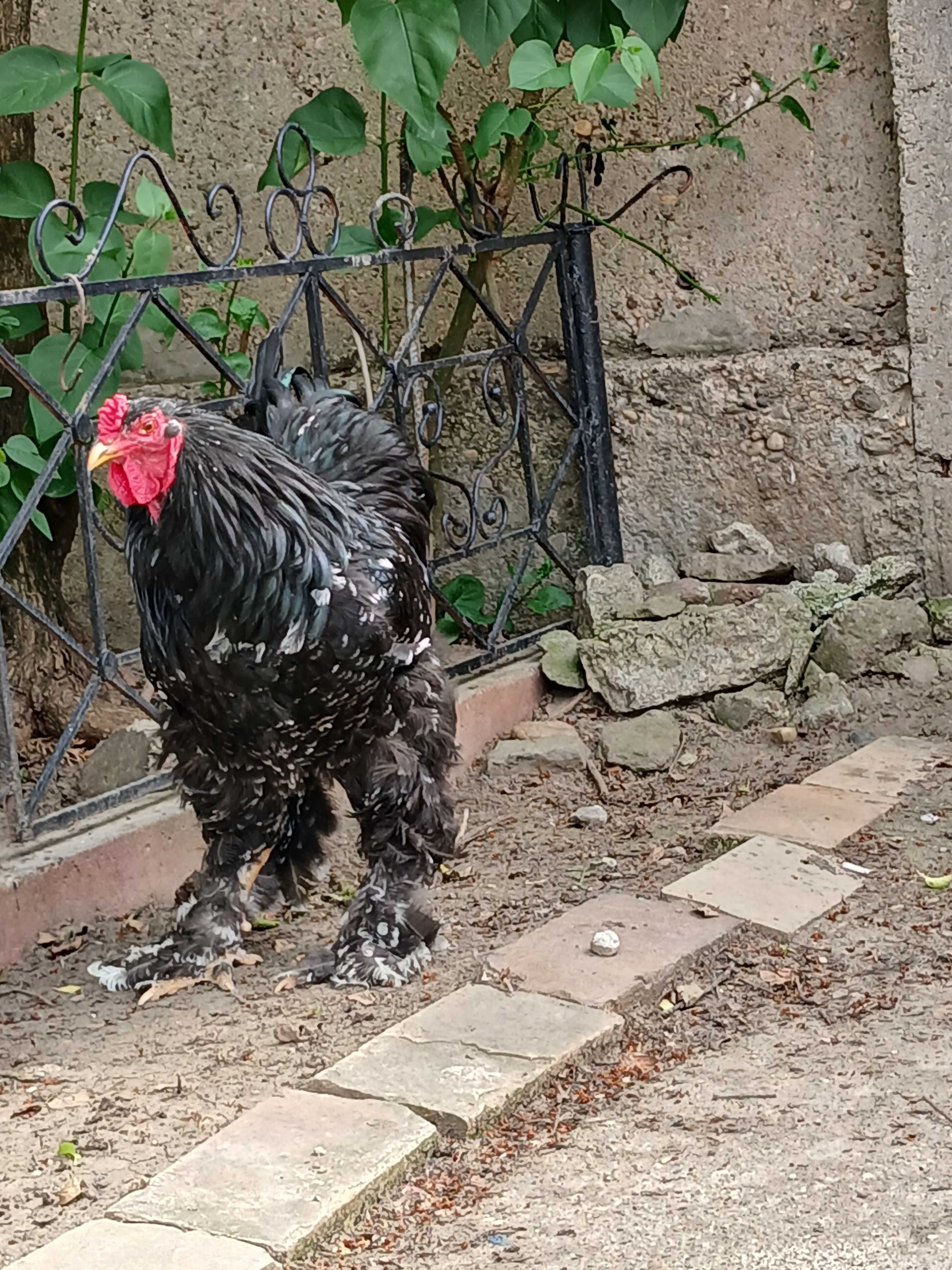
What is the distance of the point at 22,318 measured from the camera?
13.0 ft

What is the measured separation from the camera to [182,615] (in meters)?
3.09

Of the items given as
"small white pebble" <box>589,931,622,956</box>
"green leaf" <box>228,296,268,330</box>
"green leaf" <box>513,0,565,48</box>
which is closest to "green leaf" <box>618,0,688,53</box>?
"green leaf" <box>513,0,565,48</box>

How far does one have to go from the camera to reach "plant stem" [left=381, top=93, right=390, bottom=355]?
15.6 ft

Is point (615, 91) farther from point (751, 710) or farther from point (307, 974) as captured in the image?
point (307, 974)

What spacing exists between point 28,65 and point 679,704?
263 centimetres

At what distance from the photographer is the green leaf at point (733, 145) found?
4941 mm

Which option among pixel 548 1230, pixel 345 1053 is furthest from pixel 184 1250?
pixel 345 1053

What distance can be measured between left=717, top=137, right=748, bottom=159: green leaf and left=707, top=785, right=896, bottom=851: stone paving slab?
80.1 inches

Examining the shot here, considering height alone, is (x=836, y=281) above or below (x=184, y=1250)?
above

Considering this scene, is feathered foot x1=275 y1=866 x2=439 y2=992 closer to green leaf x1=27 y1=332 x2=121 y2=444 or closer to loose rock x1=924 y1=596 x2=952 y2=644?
green leaf x1=27 y1=332 x2=121 y2=444

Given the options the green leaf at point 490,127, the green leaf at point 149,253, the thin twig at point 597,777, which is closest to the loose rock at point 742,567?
the thin twig at point 597,777

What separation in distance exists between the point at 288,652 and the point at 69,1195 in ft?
3.53

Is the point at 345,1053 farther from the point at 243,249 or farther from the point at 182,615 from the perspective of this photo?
the point at 243,249

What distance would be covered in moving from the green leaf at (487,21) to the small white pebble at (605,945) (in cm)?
249
